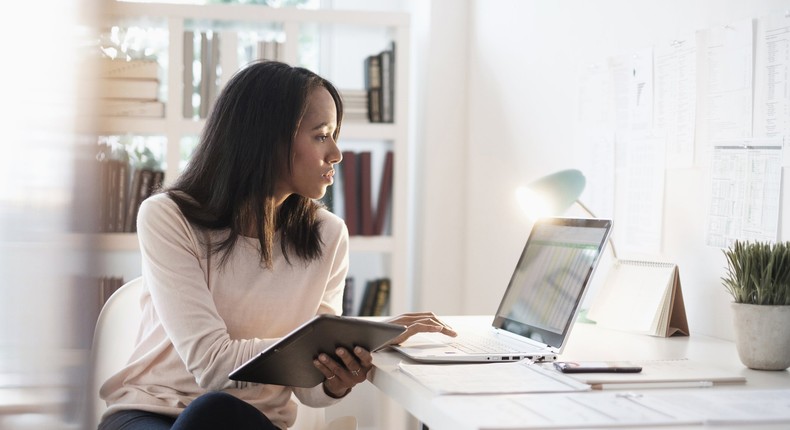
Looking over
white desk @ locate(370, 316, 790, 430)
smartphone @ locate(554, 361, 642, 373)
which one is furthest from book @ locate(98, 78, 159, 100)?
smartphone @ locate(554, 361, 642, 373)

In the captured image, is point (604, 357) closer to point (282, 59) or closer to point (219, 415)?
point (219, 415)

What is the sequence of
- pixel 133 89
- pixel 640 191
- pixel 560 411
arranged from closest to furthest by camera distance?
pixel 560 411
pixel 640 191
pixel 133 89

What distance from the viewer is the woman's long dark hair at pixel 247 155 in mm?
1769

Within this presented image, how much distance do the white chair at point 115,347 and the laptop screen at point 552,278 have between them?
45 cm

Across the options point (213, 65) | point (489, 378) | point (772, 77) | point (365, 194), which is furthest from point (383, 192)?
point (489, 378)

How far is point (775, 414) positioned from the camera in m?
1.14

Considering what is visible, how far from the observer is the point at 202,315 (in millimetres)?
1623

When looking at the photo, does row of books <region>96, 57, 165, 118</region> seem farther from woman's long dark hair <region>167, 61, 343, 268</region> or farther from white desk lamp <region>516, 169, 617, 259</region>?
white desk lamp <region>516, 169, 617, 259</region>

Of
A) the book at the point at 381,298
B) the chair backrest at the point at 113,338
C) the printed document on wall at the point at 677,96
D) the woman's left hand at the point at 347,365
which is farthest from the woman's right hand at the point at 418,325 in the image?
the book at the point at 381,298

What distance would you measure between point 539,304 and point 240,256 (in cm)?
58

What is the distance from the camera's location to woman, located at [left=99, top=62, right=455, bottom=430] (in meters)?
A: 1.63

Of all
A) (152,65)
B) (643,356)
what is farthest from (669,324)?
(152,65)

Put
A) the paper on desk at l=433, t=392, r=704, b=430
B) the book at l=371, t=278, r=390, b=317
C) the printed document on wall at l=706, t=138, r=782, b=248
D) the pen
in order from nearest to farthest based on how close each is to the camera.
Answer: the paper on desk at l=433, t=392, r=704, b=430 → the pen → the printed document on wall at l=706, t=138, r=782, b=248 → the book at l=371, t=278, r=390, b=317

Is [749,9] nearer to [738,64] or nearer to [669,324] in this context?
[738,64]
